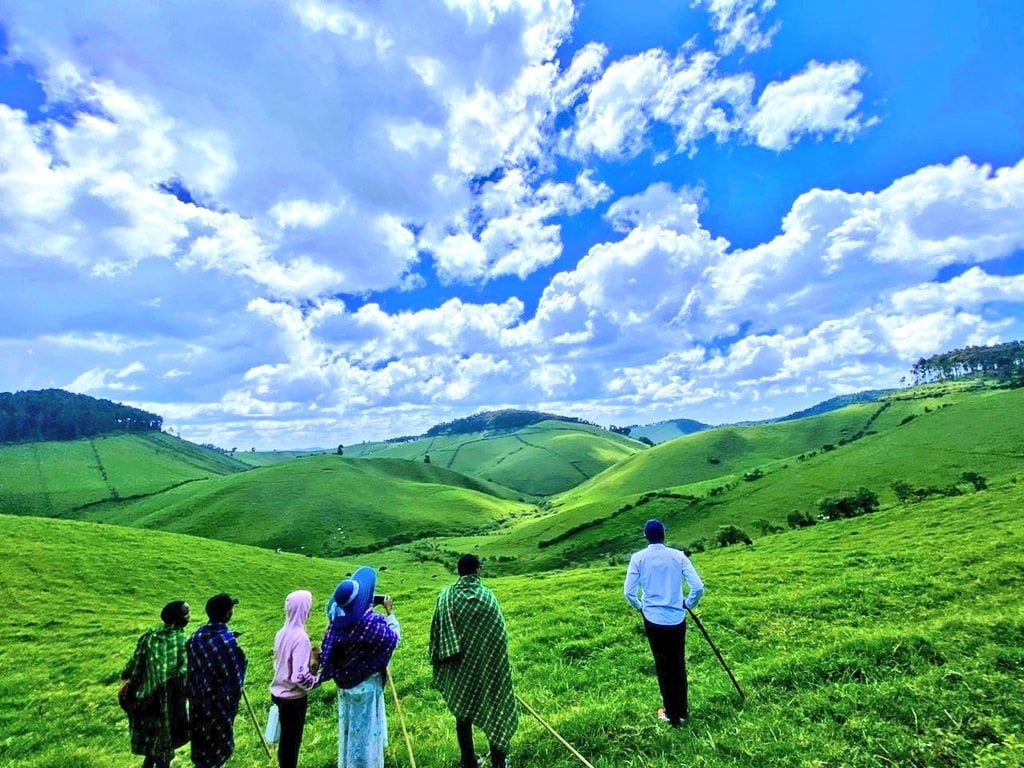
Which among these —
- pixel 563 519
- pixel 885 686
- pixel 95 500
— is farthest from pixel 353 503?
pixel 885 686

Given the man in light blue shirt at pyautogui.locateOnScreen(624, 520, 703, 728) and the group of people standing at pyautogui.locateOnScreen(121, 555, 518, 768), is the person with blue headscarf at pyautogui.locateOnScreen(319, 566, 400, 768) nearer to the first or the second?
→ the group of people standing at pyautogui.locateOnScreen(121, 555, 518, 768)

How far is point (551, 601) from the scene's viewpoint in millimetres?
21453

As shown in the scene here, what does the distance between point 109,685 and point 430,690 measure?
44.3ft

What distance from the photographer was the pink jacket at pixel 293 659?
323 inches

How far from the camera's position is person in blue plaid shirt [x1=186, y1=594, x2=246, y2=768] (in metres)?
8.36

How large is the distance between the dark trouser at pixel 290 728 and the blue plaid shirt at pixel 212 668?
2.72 ft

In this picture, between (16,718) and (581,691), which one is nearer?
(581,691)

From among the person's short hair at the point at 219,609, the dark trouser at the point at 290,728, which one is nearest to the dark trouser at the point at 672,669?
the dark trouser at the point at 290,728

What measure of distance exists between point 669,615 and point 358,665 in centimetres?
536

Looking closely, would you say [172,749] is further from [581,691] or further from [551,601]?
[551,601]

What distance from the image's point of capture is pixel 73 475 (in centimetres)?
15725

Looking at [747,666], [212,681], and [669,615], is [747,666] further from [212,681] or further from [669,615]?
[212,681]

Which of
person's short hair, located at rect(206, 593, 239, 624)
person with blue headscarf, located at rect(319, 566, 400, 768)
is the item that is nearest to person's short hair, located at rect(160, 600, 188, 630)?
person's short hair, located at rect(206, 593, 239, 624)

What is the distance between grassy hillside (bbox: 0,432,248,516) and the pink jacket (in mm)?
159514
